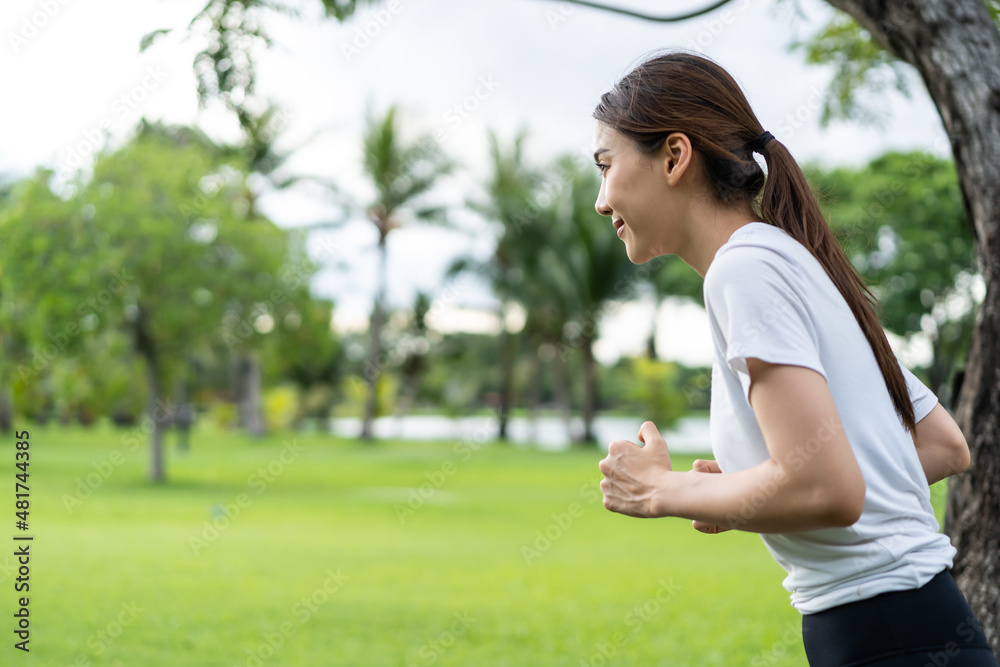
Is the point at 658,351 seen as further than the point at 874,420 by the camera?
Yes

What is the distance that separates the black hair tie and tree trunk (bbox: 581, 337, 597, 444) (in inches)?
1078

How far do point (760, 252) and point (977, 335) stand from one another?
2.28m

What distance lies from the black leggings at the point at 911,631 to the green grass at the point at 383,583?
424cm

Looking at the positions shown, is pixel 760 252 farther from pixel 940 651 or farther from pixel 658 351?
pixel 658 351

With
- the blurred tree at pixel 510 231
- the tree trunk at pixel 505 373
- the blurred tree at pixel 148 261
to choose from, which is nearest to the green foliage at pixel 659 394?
the blurred tree at pixel 510 231

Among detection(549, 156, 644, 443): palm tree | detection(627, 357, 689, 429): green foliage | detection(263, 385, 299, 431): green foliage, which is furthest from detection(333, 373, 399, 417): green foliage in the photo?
detection(627, 357, 689, 429): green foliage

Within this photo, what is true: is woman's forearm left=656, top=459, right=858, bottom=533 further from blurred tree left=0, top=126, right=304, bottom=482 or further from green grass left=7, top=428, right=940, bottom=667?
blurred tree left=0, top=126, right=304, bottom=482

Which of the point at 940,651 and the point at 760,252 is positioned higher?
the point at 760,252

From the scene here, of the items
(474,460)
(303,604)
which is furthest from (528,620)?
(474,460)

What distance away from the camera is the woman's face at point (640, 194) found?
52.5 inches

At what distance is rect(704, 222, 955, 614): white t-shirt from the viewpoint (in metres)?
1.15

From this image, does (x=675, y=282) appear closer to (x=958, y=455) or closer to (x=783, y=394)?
(x=958, y=455)

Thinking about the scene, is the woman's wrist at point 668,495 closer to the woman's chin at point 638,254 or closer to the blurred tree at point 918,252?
the woman's chin at point 638,254

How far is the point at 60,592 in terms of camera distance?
7.14m
